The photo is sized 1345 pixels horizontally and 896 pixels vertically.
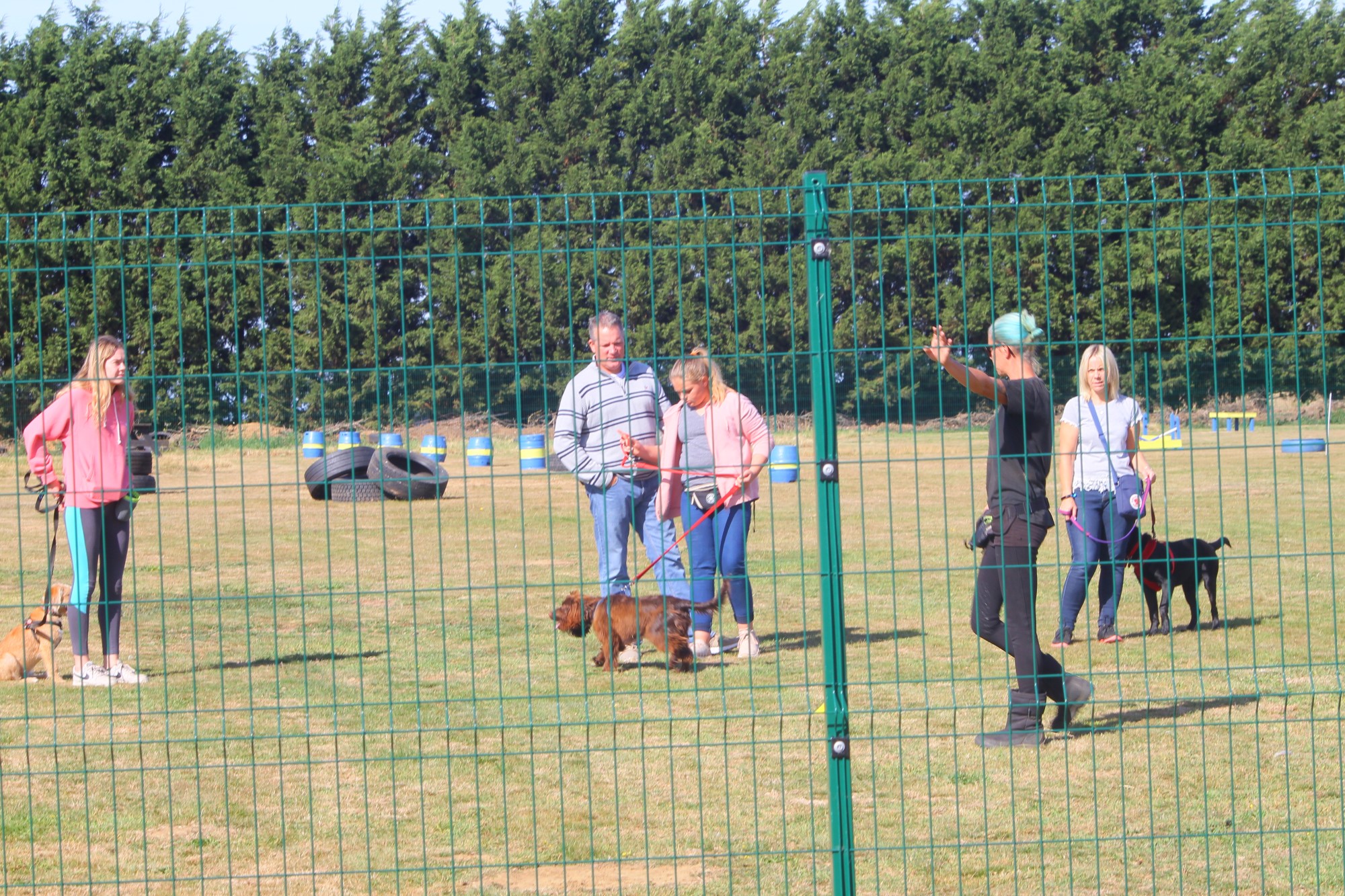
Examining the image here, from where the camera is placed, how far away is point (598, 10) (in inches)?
1797

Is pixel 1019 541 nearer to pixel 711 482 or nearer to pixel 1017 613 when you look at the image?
pixel 1017 613

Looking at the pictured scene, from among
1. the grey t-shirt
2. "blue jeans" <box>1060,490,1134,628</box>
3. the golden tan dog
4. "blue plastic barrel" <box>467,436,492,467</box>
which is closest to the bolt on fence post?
"blue jeans" <box>1060,490,1134,628</box>

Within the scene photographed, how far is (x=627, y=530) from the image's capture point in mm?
7367

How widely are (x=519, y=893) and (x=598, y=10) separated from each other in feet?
145

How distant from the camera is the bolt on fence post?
3.61 metres

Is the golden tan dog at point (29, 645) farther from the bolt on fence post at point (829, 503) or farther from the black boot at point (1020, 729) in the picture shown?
the bolt on fence post at point (829, 503)

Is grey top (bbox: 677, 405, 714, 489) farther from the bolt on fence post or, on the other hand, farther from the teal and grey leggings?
the bolt on fence post

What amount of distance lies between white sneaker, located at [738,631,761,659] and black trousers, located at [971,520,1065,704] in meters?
1.99

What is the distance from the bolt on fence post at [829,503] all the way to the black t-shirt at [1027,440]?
1.46m

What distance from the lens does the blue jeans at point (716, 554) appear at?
7.12 meters

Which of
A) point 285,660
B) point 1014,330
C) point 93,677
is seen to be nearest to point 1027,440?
point 1014,330

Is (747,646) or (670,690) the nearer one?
(670,690)

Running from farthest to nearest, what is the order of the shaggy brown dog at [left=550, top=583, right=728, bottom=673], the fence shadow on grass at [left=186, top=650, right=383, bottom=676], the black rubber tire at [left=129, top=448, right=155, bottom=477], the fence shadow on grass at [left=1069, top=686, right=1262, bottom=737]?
the black rubber tire at [left=129, top=448, right=155, bottom=477], the fence shadow on grass at [left=186, top=650, right=383, bottom=676], the shaggy brown dog at [left=550, top=583, right=728, bottom=673], the fence shadow on grass at [left=1069, top=686, right=1262, bottom=737]

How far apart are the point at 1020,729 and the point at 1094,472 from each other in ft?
8.84
